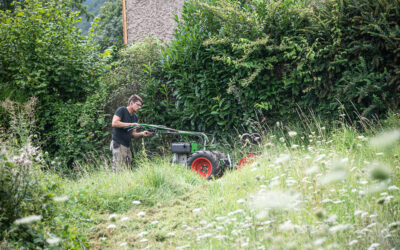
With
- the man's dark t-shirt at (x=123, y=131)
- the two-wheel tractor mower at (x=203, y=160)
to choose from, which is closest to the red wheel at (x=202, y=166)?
the two-wheel tractor mower at (x=203, y=160)

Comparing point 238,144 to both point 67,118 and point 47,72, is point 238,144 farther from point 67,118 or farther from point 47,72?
point 47,72

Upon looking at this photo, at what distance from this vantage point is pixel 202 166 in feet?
20.9

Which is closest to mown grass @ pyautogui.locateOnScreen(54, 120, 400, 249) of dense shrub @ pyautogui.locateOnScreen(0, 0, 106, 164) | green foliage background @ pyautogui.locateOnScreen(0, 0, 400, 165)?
green foliage background @ pyautogui.locateOnScreen(0, 0, 400, 165)

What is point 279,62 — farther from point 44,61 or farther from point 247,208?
point 44,61

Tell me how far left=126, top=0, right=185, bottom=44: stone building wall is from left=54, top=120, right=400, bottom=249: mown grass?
885cm

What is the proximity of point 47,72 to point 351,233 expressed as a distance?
7.79 m

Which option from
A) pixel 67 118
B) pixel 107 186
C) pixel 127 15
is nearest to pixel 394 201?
pixel 107 186

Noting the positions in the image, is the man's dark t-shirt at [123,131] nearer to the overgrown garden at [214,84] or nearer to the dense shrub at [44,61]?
the overgrown garden at [214,84]

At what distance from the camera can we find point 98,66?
29.1 feet

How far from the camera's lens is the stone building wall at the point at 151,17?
13.4 metres

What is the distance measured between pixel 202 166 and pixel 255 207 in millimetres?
3070

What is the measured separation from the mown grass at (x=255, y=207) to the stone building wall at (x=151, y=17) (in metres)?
8.85

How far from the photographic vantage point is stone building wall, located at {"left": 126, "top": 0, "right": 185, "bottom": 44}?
13398mm

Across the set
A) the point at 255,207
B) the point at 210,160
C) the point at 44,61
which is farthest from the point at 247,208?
the point at 44,61
